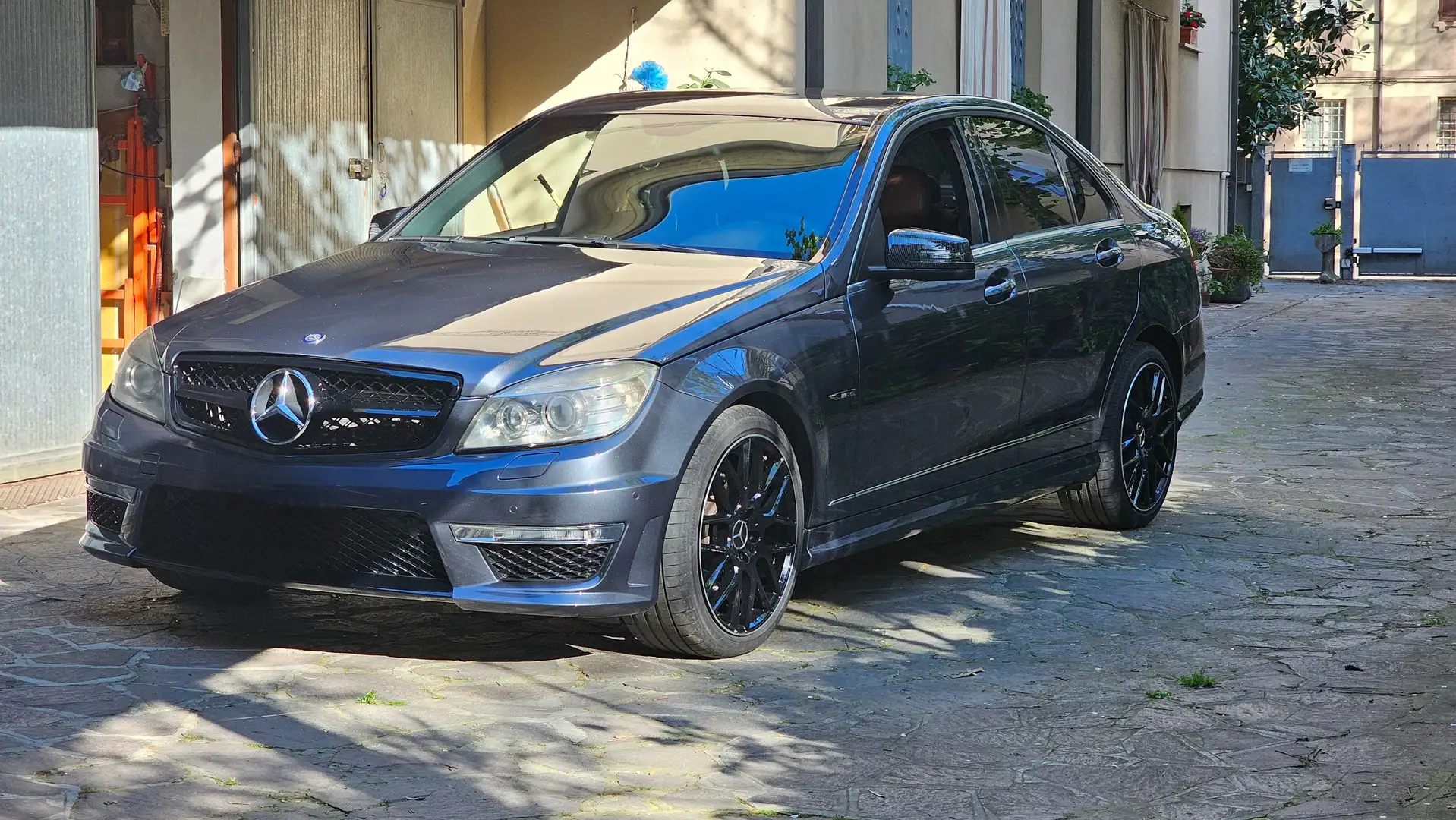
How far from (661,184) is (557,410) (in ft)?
4.98

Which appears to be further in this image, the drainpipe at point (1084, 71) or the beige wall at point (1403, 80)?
the beige wall at point (1403, 80)

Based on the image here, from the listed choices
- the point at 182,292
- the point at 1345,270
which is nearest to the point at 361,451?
the point at 182,292

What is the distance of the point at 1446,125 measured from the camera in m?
43.2

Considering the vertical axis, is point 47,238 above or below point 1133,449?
above

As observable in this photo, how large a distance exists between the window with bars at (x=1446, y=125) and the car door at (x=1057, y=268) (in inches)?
1521

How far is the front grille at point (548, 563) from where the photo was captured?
491cm

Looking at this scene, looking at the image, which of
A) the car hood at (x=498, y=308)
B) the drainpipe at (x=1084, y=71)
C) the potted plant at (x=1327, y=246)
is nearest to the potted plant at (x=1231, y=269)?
the drainpipe at (x=1084, y=71)

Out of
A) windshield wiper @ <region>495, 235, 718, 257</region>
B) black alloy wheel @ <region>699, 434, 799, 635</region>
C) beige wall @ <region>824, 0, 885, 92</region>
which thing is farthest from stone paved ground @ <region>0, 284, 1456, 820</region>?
beige wall @ <region>824, 0, 885, 92</region>

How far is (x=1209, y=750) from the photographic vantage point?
4.60 metres

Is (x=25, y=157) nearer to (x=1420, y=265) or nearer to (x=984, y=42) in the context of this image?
(x=984, y=42)

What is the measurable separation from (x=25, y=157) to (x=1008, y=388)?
4439 mm

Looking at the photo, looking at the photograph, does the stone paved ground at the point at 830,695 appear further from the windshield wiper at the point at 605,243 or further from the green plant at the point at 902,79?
the green plant at the point at 902,79

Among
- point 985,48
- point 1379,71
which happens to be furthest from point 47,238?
point 1379,71

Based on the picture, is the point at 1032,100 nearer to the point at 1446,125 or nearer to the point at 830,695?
the point at 830,695
